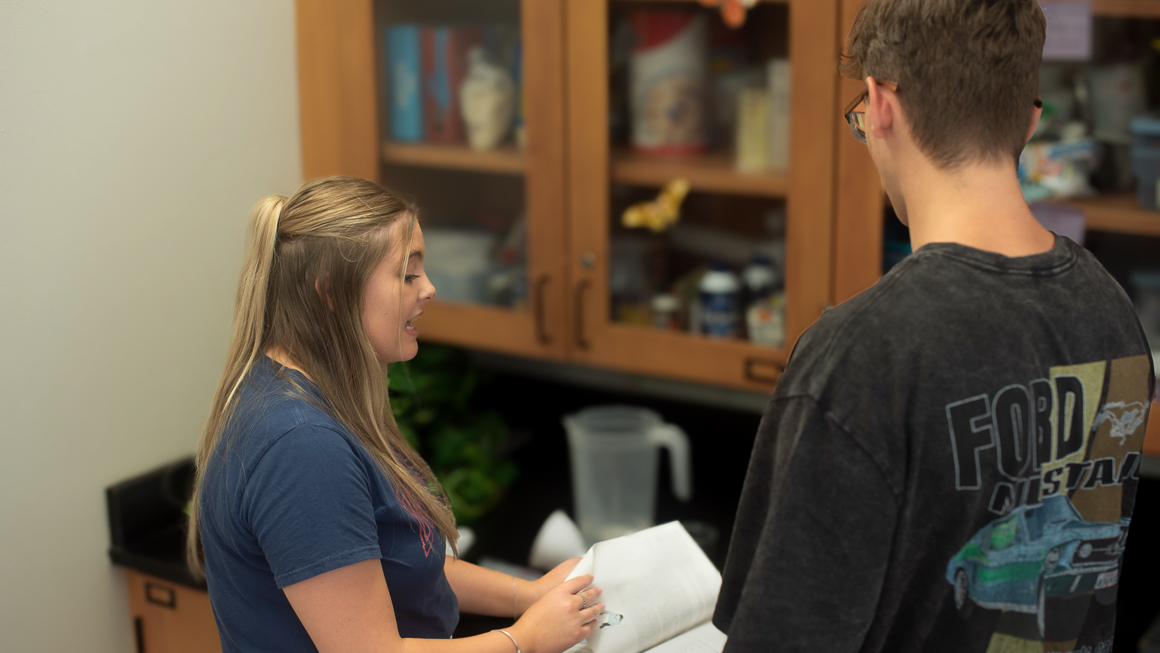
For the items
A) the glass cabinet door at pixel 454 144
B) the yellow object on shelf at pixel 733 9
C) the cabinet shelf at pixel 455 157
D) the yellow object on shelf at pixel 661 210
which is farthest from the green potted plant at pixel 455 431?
the yellow object on shelf at pixel 733 9

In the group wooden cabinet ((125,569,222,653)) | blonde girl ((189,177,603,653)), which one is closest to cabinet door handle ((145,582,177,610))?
wooden cabinet ((125,569,222,653))

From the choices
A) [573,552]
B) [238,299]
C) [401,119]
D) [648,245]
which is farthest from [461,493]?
[238,299]

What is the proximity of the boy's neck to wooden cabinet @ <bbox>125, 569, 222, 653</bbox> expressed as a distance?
1.30 metres

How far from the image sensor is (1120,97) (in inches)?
55.1

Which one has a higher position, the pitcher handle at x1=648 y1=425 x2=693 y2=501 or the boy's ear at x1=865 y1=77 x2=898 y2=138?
the boy's ear at x1=865 y1=77 x2=898 y2=138

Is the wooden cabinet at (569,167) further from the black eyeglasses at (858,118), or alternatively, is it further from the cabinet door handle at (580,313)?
the black eyeglasses at (858,118)

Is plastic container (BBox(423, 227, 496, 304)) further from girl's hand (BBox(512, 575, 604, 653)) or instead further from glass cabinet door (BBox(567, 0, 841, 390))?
girl's hand (BBox(512, 575, 604, 653))

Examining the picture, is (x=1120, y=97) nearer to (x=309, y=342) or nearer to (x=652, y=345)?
(x=652, y=345)

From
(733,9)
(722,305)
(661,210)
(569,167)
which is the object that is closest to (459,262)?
(569,167)

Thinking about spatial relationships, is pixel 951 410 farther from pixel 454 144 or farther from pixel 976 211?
pixel 454 144

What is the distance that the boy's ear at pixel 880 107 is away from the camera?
77 centimetres

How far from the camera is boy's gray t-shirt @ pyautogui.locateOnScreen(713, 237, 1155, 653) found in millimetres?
691

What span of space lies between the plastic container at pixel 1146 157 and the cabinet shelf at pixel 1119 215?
0.04 feet

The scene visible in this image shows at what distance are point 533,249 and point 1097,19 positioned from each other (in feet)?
3.16
